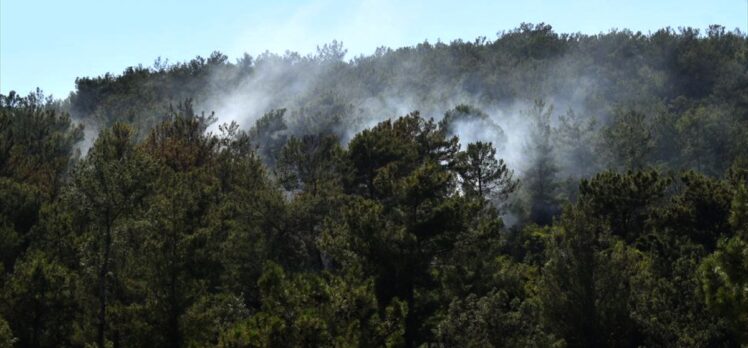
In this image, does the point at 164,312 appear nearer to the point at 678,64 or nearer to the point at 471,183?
the point at 471,183

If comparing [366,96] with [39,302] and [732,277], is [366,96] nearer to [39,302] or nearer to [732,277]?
[39,302]

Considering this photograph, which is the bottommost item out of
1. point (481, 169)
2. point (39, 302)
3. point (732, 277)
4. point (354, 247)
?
point (732, 277)

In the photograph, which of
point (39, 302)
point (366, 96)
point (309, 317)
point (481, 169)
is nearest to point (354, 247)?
point (39, 302)

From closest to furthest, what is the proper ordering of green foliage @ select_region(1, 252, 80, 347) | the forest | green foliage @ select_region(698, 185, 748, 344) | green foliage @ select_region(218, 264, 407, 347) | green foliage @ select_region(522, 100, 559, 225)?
green foliage @ select_region(218, 264, 407, 347)
green foliage @ select_region(698, 185, 748, 344)
the forest
green foliage @ select_region(1, 252, 80, 347)
green foliage @ select_region(522, 100, 559, 225)

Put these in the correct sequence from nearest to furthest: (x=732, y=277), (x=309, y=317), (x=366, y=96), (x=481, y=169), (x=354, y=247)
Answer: (x=309, y=317) → (x=732, y=277) → (x=354, y=247) → (x=481, y=169) → (x=366, y=96)

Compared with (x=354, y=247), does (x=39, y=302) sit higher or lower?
lower

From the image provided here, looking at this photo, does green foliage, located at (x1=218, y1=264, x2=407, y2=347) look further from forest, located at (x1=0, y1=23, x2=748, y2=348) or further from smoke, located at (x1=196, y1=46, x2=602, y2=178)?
smoke, located at (x1=196, y1=46, x2=602, y2=178)

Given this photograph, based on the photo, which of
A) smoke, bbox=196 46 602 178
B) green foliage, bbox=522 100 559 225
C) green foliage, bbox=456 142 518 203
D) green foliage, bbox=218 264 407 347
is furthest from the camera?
smoke, bbox=196 46 602 178

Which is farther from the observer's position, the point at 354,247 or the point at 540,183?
the point at 540,183

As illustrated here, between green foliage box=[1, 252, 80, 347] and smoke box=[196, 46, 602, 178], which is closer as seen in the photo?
green foliage box=[1, 252, 80, 347]

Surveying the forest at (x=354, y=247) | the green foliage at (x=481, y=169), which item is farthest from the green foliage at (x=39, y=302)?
the green foliage at (x=481, y=169)

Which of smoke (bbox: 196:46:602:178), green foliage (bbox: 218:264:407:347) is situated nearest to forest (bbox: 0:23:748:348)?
green foliage (bbox: 218:264:407:347)

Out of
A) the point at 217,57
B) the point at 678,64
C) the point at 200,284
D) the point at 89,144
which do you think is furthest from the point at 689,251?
the point at 217,57

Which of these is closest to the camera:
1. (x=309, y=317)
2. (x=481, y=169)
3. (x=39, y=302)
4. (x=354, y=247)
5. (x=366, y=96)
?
(x=309, y=317)
